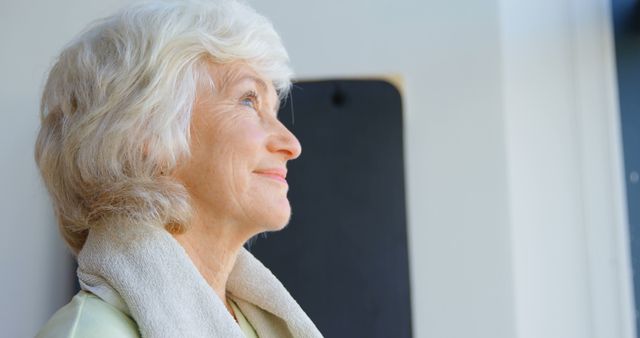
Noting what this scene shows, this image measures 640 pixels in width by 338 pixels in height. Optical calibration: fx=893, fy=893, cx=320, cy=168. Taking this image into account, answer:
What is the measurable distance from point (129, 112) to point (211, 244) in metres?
0.21

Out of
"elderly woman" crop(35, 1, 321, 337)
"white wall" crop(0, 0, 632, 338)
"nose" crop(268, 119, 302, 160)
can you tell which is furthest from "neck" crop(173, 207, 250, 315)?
"white wall" crop(0, 0, 632, 338)

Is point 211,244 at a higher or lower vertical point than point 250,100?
lower

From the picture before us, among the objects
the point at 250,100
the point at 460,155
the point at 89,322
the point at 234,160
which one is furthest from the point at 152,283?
the point at 460,155

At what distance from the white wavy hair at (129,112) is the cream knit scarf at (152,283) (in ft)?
0.11

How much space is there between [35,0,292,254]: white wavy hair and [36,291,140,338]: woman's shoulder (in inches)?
4.9

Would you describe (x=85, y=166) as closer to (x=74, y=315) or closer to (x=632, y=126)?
(x=74, y=315)

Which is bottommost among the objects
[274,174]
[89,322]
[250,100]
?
[89,322]

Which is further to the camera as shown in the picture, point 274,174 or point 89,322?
point 274,174

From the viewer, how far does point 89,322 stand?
1.03 metres

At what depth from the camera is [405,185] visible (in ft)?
6.16

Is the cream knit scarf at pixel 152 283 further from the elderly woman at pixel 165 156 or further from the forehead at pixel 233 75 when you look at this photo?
the forehead at pixel 233 75

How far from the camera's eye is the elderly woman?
1.10 metres

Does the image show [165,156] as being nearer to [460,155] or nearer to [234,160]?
[234,160]

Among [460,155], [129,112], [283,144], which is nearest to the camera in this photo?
[129,112]
